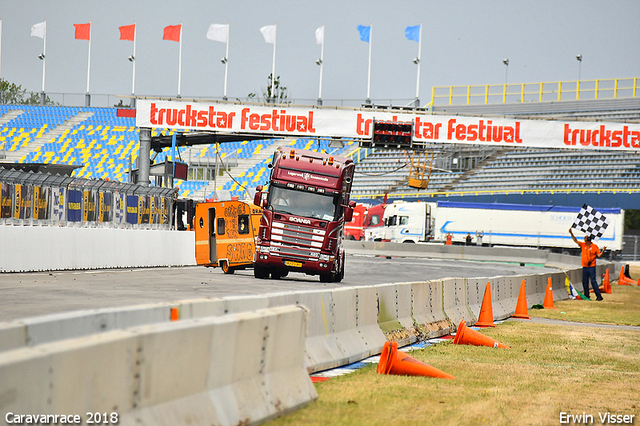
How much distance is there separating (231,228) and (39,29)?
41767mm

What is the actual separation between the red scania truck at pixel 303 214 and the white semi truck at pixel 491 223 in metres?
33.2

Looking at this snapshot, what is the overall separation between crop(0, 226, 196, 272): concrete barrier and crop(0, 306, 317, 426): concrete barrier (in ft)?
49.3

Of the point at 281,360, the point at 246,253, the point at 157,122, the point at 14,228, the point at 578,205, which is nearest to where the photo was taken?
the point at 281,360

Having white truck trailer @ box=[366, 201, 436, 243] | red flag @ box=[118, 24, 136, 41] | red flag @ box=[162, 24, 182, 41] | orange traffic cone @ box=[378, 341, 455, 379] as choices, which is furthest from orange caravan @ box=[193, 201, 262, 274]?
white truck trailer @ box=[366, 201, 436, 243]

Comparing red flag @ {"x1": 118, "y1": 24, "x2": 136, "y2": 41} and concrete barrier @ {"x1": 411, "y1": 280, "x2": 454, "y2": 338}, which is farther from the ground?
red flag @ {"x1": 118, "y1": 24, "x2": 136, "y2": 41}

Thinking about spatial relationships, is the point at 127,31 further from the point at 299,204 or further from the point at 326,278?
the point at 326,278

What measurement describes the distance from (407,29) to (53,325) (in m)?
48.0

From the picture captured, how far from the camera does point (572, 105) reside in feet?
204

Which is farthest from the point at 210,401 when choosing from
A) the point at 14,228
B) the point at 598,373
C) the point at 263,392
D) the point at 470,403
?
the point at 14,228

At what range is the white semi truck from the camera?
181ft

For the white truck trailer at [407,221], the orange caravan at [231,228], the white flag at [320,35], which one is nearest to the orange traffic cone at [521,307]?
the orange caravan at [231,228]

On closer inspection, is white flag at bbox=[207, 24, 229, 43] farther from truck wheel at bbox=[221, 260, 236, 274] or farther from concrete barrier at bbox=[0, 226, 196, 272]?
truck wheel at bbox=[221, 260, 236, 274]

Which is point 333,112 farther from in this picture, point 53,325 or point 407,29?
point 53,325

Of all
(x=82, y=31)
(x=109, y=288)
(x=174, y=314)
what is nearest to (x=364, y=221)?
(x=82, y=31)
